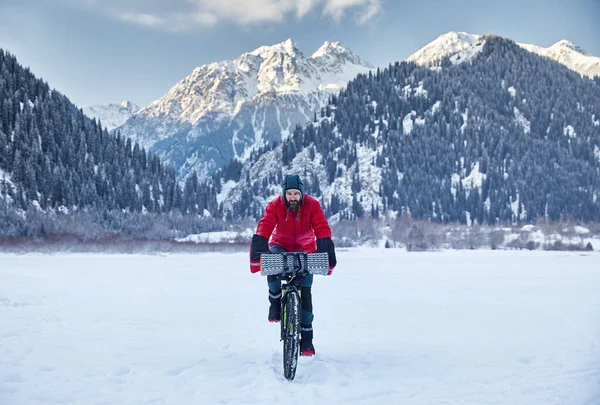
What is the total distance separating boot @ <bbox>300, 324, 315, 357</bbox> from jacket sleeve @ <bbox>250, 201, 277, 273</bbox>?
145 cm

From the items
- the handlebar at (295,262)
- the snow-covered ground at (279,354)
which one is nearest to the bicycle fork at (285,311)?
the handlebar at (295,262)

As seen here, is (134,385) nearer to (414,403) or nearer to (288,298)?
(288,298)

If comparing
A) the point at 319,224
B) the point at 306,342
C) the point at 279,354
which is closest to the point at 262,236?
the point at 319,224

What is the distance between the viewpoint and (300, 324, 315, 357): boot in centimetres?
969

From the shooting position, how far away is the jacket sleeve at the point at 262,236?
30.8 ft

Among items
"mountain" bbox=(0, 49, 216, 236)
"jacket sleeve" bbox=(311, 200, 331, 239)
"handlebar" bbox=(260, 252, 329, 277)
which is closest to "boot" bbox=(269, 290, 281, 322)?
"handlebar" bbox=(260, 252, 329, 277)

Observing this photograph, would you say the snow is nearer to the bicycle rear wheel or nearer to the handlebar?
the bicycle rear wheel

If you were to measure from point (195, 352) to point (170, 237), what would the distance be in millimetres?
136597

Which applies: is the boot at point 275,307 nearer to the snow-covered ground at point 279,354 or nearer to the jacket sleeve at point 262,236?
the jacket sleeve at point 262,236

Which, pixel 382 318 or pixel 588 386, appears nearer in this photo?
pixel 588 386

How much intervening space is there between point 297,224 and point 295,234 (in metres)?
0.20

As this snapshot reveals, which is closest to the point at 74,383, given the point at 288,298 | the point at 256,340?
the point at 288,298

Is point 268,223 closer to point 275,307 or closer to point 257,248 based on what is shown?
point 257,248

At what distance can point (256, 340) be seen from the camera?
12.4 meters
